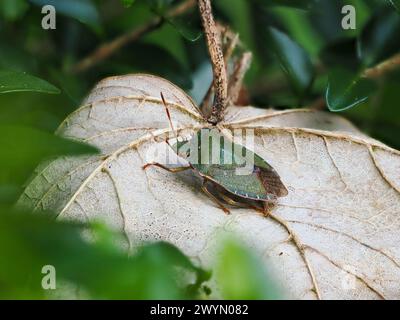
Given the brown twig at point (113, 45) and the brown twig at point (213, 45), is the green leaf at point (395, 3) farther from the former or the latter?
the brown twig at point (113, 45)

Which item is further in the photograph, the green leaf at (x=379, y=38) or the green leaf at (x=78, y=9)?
the green leaf at (x=379, y=38)

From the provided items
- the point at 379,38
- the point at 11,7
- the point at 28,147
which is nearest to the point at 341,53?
the point at 379,38

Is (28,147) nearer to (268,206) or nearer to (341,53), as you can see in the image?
(268,206)

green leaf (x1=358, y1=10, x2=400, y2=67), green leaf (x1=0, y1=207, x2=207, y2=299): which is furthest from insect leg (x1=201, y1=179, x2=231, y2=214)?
green leaf (x1=358, y1=10, x2=400, y2=67)

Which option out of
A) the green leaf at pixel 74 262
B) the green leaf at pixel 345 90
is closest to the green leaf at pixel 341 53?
the green leaf at pixel 345 90

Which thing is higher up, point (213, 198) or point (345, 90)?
point (345, 90)
